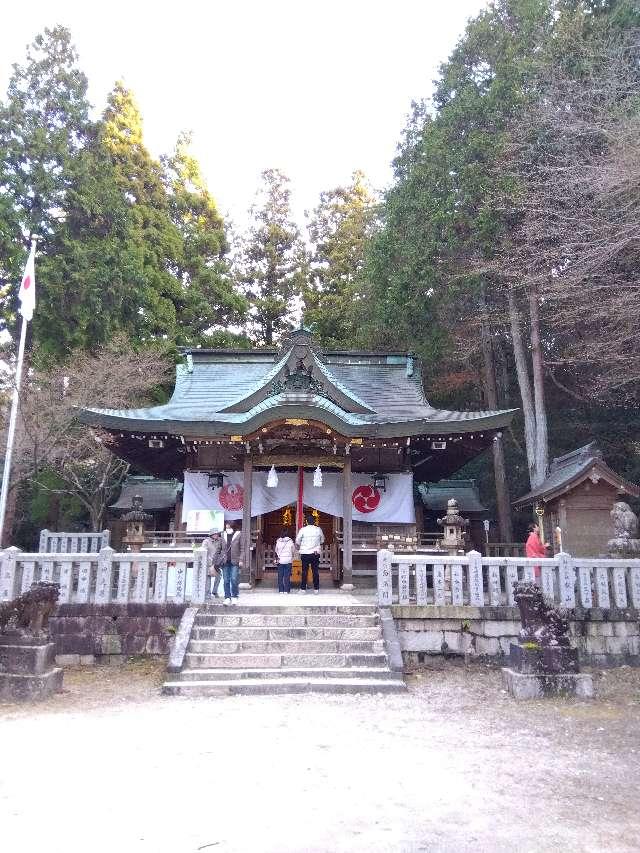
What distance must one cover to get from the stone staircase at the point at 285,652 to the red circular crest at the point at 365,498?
4.64 m

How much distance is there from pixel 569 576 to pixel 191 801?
6.75 m

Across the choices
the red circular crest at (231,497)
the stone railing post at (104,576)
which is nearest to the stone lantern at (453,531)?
the red circular crest at (231,497)

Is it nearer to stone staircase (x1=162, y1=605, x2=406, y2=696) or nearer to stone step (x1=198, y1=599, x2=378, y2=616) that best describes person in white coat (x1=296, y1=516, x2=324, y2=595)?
stone step (x1=198, y1=599, x2=378, y2=616)

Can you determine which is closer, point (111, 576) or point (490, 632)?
point (490, 632)

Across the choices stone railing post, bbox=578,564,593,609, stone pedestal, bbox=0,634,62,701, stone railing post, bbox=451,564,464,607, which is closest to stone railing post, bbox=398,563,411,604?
stone railing post, bbox=451,564,464,607

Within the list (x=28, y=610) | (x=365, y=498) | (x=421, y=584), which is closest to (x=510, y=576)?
(x=421, y=584)

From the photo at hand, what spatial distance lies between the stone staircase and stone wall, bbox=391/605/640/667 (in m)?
0.62

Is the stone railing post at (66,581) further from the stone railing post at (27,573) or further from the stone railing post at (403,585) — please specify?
the stone railing post at (403,585)

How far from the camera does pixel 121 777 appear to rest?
4766mm

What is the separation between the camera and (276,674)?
7801 millimetres

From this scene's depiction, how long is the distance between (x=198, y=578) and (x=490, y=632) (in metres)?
4.45

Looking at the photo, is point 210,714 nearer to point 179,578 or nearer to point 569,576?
point 179,578

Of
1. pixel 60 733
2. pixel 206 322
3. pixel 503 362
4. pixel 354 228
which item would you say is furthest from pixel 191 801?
pixel 354 228

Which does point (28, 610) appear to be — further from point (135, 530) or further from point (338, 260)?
point (338, 260)
